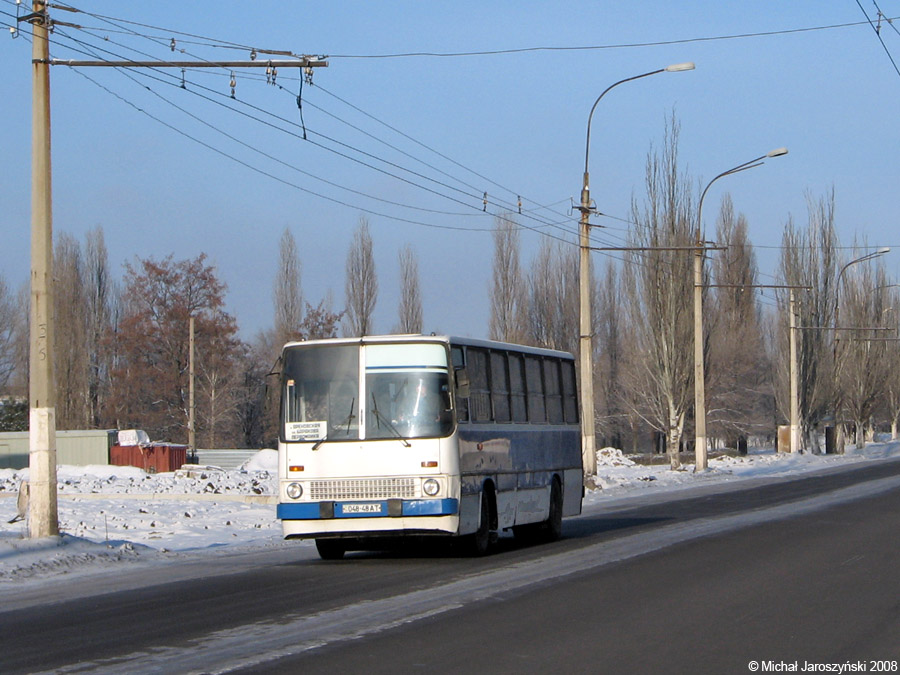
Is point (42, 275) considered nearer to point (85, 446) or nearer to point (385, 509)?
point (385, 509)

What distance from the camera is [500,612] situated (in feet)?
34.0

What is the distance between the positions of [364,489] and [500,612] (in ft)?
17.3

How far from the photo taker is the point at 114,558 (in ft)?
54.2

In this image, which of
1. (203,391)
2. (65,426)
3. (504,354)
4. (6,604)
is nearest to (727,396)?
(203,391)

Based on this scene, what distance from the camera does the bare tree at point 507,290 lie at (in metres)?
76.9

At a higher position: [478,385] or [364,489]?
[478,385]

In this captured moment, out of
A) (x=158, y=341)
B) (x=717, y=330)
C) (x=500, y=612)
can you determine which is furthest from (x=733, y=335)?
(x=500, y=612)

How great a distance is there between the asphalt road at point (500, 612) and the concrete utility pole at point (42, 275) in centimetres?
226

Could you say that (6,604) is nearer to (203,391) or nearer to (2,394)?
(203,391)

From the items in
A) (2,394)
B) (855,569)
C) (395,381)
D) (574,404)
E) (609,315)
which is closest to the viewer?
(855,569)

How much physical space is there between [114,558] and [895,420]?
98.8 m

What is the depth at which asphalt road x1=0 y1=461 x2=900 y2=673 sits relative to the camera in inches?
323

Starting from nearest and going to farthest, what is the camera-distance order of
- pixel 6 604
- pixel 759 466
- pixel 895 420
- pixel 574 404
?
pixel 6 604 → pixel 574 404 → pixel 759 466 → pixel 895 420

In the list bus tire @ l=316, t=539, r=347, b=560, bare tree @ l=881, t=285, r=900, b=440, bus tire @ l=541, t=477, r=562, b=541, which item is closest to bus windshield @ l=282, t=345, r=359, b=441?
bus tire @ l=316, t=539, r=347, b=560
